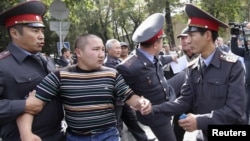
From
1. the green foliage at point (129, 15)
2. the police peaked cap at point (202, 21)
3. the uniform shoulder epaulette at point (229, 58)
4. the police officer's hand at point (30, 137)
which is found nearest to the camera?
the police officer's hand at point (30, 137)

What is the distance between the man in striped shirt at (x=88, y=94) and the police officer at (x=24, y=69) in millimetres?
102

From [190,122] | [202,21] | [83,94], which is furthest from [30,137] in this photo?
[202,21]

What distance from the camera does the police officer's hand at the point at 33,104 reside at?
2867 millimetres

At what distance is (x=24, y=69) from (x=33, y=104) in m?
0.32

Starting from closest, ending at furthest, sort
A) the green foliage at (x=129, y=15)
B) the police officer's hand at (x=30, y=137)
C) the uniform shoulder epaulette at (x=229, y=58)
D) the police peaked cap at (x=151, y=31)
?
the police officer's hand at (x=30, y=137) → the uniform shoulder epaulette at (x=229, y=58) → the police peaked cap at (x=151, y=31) → the green foliage at (x=129, y=15)

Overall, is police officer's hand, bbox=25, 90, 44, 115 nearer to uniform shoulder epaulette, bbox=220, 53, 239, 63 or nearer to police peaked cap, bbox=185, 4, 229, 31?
police peaked cap, bbox=185, 4, 229, 31

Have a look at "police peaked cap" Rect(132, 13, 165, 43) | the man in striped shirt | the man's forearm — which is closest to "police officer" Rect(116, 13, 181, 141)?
"police peaked cap" Rect(132, 13, 165, 43)

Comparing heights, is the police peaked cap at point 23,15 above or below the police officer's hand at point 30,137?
above

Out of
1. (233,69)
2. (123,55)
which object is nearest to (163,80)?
(233,69)

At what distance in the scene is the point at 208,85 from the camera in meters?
3.06

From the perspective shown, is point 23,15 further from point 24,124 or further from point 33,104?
point 24,124

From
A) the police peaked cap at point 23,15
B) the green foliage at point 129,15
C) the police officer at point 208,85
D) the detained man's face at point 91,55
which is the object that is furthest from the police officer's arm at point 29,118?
the green foliage at point 129,15

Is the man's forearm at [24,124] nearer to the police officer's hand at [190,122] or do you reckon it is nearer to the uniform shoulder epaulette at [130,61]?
the police officer's hand at [190,122]

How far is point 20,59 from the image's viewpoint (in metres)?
Answer: 3.01
